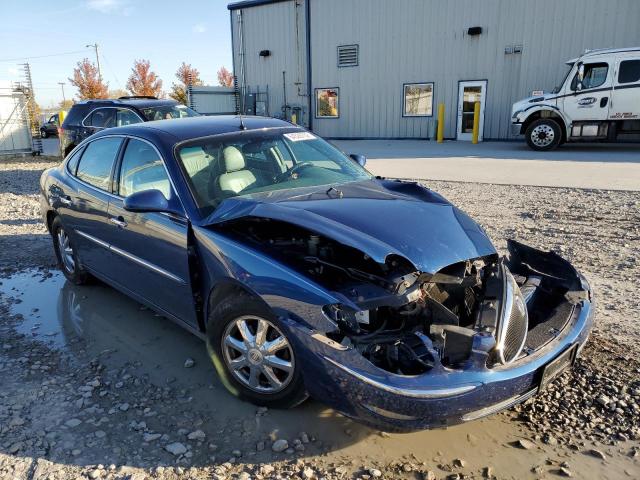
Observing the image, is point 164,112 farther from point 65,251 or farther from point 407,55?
point 407,55

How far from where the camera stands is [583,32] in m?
16.8

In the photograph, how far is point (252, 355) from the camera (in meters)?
2.94

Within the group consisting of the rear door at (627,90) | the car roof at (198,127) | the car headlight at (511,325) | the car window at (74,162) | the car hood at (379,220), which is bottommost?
the car headlight at (511,325)

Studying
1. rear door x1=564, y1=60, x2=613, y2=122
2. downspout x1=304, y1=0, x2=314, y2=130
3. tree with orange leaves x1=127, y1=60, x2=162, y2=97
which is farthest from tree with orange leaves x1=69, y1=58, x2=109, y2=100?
rear door x1=564, y1=60, x2=613, y2=122

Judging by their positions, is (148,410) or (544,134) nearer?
(148,410)

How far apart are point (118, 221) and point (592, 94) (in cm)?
1397

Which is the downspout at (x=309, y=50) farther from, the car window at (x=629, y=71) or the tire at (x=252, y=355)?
the tire at (x=252, y=355)

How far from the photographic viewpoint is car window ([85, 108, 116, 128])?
437 inches

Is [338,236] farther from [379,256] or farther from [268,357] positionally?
[268,357]

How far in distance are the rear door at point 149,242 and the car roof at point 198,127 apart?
0.46ft

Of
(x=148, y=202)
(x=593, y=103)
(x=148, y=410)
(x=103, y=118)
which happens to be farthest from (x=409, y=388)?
(x=593, y=103)

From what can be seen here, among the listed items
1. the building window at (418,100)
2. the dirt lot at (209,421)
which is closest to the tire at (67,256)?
the dirt lot at (209,421)

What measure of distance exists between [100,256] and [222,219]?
1.78 metres

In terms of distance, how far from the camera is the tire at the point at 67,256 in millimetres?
4967
